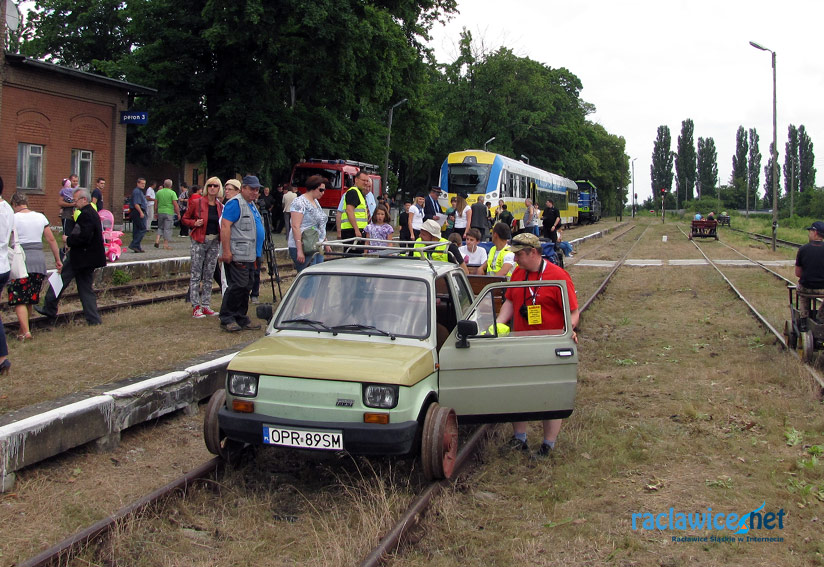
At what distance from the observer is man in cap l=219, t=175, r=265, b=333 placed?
8.91 meters

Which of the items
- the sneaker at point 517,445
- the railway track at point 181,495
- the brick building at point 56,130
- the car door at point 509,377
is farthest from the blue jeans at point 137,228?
the car door at point 509,377

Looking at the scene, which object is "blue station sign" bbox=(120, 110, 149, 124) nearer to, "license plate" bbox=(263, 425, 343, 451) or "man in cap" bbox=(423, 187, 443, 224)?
"man in cap" bbox=(423, 187, 443, 224)

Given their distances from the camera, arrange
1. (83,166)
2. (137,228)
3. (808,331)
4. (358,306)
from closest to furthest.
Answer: (358,306) → (808,331) → (137,228) → (83,166)

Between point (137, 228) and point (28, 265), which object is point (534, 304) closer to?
point (28, 265)

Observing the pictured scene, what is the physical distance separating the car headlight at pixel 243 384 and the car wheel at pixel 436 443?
109cm

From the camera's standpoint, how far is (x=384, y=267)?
5.83 meters

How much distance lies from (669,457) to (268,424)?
10.1 ft

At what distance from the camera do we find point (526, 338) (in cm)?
538

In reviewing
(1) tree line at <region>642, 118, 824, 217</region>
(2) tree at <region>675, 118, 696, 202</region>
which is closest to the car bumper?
(1) tree line at <region>642, 118, 824, 217</region>

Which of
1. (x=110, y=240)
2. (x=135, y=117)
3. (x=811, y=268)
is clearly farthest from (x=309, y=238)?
(x=135, y=117)

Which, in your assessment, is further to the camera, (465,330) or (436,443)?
(465,330)

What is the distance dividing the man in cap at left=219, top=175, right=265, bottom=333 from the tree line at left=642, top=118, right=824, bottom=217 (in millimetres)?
107436

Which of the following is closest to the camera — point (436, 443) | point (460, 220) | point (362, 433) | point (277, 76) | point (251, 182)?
point (362, 433)

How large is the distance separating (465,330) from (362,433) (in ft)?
3.49
